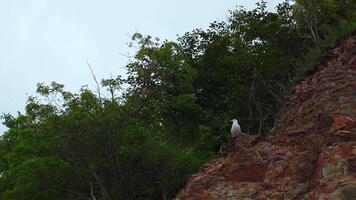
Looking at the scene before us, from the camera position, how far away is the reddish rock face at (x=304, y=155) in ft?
33.3

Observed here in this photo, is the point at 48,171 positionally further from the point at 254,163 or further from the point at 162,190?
the point at 254,163

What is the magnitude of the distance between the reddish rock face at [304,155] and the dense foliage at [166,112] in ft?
14.3

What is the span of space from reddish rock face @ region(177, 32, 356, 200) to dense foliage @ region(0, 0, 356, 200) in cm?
436

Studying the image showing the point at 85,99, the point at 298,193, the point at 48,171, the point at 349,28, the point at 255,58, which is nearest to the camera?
the point at 298,193

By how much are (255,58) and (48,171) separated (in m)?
12.2

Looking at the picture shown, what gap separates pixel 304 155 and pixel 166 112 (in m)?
16.8

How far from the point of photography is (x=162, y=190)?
71.3 feet

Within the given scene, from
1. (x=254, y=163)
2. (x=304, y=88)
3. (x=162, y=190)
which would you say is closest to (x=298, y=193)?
(x=254, y=163)

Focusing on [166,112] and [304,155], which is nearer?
[304,155]

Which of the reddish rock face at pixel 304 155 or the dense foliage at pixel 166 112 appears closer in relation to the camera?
the reddish rock face at pixel 304 155

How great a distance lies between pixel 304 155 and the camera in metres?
11.3

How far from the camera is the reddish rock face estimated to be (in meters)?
10.2

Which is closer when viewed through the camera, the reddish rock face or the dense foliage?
the reddish rock face

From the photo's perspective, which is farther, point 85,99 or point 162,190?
point 85,99
